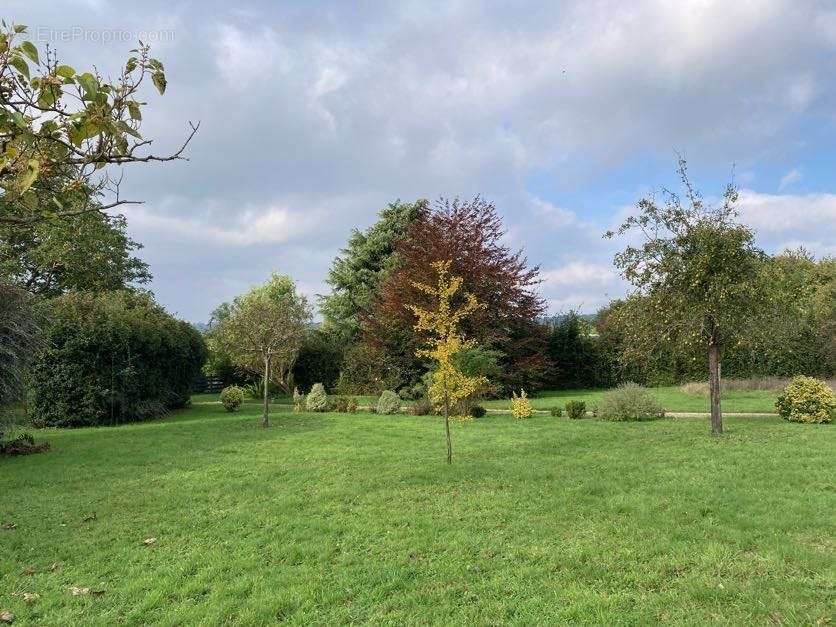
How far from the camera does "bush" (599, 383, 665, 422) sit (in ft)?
48.1

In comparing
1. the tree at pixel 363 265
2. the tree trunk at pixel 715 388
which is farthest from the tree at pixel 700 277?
the tree at pixel 363 265

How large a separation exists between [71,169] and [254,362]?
24.6m

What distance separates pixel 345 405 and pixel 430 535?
45.0 feet

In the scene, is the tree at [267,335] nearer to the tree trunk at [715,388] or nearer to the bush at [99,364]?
the bush at [99,364]

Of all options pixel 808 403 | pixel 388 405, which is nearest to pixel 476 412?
pixel 388 405

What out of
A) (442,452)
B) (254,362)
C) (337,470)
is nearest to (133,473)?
(337,470)

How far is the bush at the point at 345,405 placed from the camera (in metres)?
18.7

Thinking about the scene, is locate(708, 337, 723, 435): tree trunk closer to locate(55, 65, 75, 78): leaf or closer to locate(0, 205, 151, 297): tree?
locate(55, 65, 75, 78): leaf

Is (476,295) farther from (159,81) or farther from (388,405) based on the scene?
(159,81)

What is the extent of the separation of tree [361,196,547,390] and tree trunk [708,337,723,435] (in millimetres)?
11126

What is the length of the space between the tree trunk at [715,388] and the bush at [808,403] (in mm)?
3134

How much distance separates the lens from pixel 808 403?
1342 cm

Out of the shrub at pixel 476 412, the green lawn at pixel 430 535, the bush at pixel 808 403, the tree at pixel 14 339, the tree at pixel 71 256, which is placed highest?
the tree at pixel 71 256

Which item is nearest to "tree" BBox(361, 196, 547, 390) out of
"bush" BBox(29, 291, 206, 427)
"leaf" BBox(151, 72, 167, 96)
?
"bush" BBox(29, 291, 206, 427)
